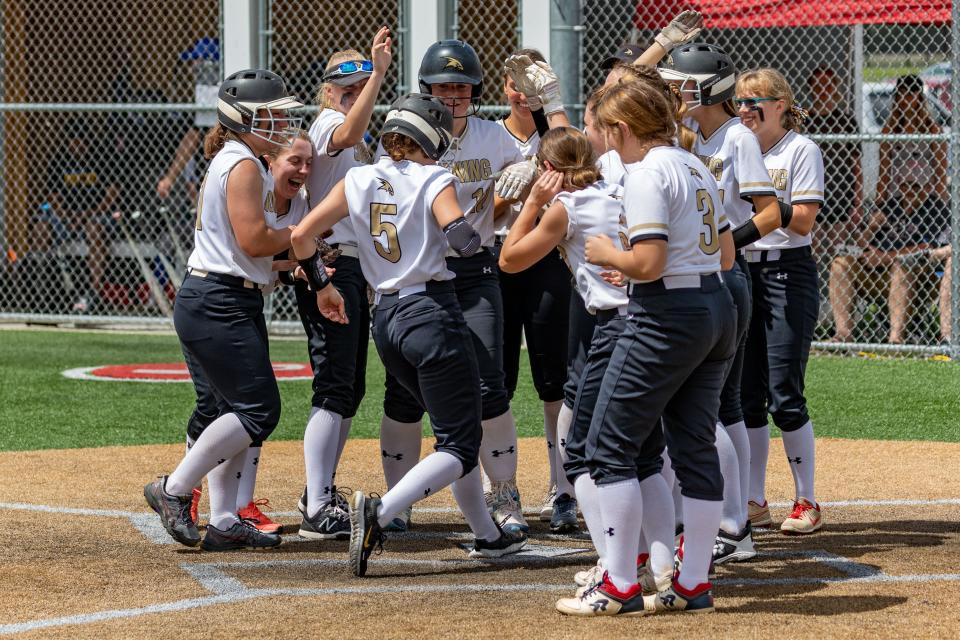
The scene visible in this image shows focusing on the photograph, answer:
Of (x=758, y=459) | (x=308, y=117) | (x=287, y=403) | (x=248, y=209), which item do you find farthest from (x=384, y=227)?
(x=308, y=117)

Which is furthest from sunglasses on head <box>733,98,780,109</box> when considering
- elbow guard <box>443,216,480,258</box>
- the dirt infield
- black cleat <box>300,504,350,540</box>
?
black cleat <box>300,504,350,540</box>

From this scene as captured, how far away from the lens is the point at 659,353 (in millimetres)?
4324

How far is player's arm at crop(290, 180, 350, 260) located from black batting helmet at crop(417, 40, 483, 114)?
34.2 inches

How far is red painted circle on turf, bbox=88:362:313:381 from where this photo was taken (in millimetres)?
10938

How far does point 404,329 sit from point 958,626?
213 cm

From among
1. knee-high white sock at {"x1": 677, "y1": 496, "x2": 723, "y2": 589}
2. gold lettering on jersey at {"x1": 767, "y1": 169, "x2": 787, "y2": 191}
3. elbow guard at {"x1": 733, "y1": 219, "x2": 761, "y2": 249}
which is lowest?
knee-high white sock at {"x1": 677, "y1": 496, "x2": 723, "y2": 589}

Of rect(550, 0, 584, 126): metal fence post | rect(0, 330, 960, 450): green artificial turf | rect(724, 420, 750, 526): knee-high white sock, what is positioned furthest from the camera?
rect(550, 0, 584, 126): metal fence post

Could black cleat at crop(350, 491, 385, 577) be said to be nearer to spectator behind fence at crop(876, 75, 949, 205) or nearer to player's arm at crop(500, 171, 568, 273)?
player's arm at crop(500, 171, 568, 273)

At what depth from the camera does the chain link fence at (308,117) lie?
1174cm

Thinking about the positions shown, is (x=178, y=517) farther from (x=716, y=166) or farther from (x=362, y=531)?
(x=716, y=166)

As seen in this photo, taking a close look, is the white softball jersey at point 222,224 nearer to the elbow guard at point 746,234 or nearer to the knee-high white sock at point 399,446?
the knee-high white sock at point 399,446

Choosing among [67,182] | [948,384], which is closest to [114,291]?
[67,182]

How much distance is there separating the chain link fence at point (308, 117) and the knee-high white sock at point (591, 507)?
7419mm

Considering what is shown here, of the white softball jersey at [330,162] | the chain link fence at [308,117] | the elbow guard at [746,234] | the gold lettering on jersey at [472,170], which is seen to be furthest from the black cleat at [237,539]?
the chain link fence at [308,117]
